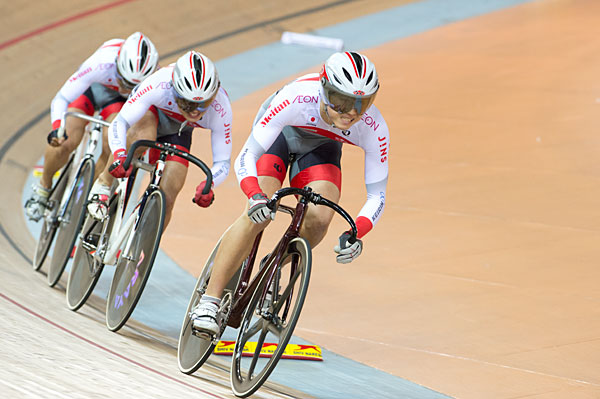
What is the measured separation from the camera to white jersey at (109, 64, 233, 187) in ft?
12.7

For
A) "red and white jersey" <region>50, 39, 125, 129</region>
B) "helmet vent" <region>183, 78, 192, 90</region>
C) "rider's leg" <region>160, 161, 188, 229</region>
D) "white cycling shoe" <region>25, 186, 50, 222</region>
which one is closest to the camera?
"helmet vent" <region>183, 78, 192, 90</region>

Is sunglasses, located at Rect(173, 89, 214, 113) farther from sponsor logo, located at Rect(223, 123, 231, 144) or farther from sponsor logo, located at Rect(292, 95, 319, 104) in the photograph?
sponsor logo, located at Rect(292, 95, 319, 104)

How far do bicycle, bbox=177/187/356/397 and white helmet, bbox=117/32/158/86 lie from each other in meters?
1.54

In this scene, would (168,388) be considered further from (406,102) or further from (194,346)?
(406,102)

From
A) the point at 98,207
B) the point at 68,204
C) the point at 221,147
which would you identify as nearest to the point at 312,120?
the point at 221,147

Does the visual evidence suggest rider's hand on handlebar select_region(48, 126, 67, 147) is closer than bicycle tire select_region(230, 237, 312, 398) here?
No

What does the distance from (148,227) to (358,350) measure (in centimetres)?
115

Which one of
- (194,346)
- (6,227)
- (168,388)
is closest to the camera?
(168,388)

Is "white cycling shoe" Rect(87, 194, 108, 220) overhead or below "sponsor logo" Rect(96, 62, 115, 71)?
below

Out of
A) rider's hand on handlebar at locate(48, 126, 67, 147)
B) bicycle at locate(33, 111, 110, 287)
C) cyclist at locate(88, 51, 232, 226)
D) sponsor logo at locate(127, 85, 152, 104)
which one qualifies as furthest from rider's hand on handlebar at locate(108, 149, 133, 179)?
rider's hand on handlebar at locate(48, 126, 67, 147)

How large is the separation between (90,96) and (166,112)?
4.08 feet

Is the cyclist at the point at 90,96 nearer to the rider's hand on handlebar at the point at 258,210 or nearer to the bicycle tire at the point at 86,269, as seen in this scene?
the bicycle tire at the point at 86,269

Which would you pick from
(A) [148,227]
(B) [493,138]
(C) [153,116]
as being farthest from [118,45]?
(B) [493,138]

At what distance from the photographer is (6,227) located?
17.9 feet
